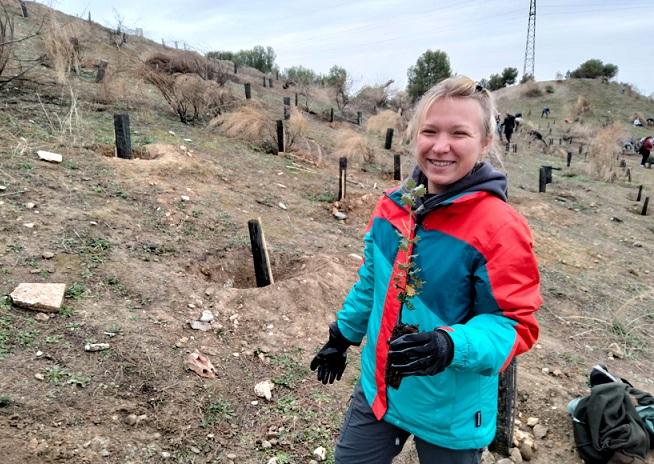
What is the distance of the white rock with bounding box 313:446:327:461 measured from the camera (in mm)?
2377

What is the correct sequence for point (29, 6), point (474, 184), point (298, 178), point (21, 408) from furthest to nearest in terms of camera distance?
1. point (29, 6)
2. point (298, 178)
3. point (21, 408)
4. point (474, 184)

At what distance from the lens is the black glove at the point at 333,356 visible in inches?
72.3

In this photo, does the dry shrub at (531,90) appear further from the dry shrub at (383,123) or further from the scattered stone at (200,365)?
the scattered stone at (200,365)

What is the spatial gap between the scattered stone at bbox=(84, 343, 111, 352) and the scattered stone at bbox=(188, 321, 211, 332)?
0.56 metres

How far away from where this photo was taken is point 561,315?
4.79 metres

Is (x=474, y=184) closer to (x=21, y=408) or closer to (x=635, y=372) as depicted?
(x=21, y=408)

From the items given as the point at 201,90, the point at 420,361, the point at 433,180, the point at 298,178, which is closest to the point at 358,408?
the point at 420,361

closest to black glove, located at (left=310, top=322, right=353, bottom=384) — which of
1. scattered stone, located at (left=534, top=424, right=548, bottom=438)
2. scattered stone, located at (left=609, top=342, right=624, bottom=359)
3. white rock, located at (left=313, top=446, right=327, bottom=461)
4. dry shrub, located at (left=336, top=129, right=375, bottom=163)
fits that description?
white rock, located at (left=313, top=446, right=327, bottom=461)

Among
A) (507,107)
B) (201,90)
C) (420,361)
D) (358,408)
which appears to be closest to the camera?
(420,361)

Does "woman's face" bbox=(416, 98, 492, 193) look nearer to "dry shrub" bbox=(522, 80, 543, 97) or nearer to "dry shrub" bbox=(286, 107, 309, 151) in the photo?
"dry shrub" bbox=(286, 107, 309, 151)

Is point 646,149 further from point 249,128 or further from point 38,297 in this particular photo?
point 38,297

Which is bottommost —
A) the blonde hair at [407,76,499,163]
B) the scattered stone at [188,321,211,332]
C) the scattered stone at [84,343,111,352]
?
the scattered stone at [188,321,211,332]

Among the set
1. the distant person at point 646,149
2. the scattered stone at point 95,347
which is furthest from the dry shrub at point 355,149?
the distant person at point 646,149

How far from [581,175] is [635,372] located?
466 inches
